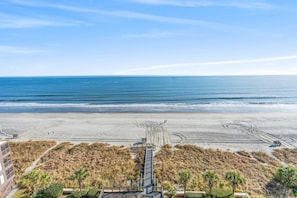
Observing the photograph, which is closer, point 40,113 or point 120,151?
point 120,151

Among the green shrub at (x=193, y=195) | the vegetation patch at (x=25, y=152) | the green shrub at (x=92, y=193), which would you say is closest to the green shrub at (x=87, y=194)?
the green shrub at (x=92, y=193)

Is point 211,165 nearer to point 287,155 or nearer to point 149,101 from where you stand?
point 287,155

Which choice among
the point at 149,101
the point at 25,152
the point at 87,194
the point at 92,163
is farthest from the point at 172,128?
the point at 149,101

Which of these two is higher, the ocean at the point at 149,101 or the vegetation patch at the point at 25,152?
the ocean at the point at 149,101

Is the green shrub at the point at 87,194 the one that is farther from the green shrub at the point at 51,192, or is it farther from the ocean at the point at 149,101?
the ocean at the point at 149,101

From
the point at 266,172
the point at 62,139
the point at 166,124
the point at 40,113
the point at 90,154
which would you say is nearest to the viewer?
the point at 266,172

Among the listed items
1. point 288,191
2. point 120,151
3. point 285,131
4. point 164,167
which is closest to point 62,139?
point 120,151

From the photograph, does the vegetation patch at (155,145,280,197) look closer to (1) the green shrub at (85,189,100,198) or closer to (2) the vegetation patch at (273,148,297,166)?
(2) the vegetation patch at (273,148,297,166)

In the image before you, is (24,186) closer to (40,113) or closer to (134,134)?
(134,134)
